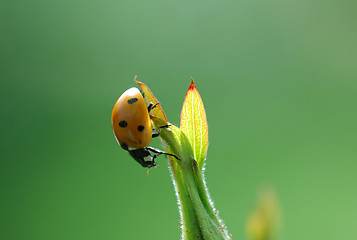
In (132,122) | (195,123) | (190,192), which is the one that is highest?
(132,122)

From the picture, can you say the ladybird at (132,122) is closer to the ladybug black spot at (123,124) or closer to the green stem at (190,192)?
the ladybug black spot at (123,124)

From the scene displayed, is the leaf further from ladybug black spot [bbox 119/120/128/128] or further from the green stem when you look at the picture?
ladybug black spot [bbox 119/120/128/128]

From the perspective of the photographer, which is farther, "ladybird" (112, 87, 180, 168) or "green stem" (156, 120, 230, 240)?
"ladybird" (112, 87, 180, 168)

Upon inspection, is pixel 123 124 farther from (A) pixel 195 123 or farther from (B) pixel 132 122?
(A) pixel 195 123

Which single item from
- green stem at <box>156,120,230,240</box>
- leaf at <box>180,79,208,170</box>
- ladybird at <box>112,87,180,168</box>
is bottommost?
green stem at <box>156,120,230,240</box>

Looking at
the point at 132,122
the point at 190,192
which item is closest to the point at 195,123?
the point at 190,192

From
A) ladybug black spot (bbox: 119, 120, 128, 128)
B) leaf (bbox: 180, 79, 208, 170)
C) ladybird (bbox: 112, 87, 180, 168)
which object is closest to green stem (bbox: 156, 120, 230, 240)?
leaf (bbox: 180, 79, 208, 170)

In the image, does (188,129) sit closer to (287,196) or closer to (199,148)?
(199,148)

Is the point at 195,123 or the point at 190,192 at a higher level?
the point at 195,123
